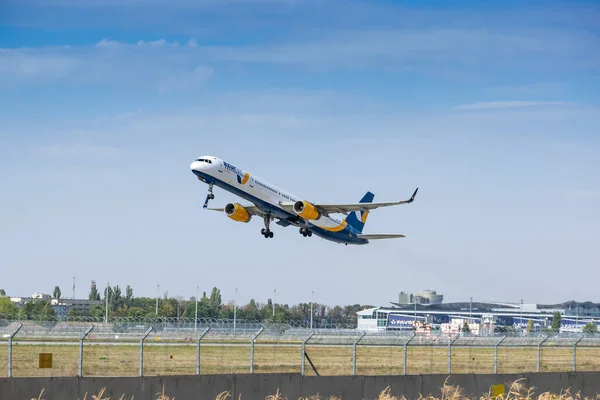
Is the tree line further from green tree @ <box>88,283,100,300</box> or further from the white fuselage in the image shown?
the white fuselage

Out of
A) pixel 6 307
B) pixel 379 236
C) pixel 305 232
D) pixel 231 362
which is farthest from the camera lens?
pixel 6 307

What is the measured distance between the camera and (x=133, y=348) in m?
54.3

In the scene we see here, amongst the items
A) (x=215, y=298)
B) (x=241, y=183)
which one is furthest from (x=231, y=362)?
(x=215, y=298)

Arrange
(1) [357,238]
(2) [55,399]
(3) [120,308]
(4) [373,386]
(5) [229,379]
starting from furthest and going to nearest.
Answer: (3) [120,308] → (1) [357,238] → (4) [373,386] → (5) [229,379] → (2) [55,399]

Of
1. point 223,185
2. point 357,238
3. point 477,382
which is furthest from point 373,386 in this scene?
point 357,238

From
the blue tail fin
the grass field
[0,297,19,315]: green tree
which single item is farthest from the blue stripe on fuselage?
[0,297,19,315]: green tree

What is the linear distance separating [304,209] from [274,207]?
233 cm

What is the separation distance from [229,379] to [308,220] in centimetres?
4886

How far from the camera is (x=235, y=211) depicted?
72.2m

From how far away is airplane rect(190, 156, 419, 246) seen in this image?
6284 cm

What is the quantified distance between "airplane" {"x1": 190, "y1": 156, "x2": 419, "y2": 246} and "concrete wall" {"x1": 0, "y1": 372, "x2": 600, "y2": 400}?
36.0 meters

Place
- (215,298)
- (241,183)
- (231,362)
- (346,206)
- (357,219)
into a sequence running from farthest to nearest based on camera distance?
(215,298), (357,219), (346,206), (241,183), (231,362)

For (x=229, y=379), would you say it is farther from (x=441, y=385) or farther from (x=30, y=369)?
(x=30, y=369)

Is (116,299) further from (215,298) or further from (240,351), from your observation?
(240,351)
